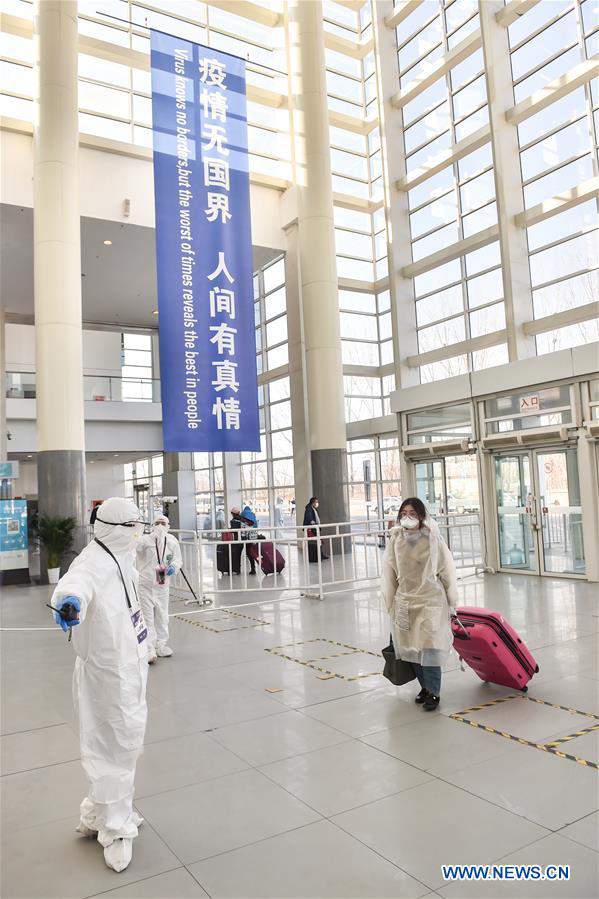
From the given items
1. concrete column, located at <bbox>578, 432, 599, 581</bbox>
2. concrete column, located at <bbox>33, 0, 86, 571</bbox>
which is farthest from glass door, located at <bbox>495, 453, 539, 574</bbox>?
concrete column, located at <bbox>33, 0, 86, 571</bbox>

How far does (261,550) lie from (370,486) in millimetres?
8729

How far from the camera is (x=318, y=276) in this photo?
56.4ft

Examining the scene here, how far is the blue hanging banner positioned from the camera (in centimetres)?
1242

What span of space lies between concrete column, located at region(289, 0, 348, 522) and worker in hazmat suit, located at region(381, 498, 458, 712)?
454 inches

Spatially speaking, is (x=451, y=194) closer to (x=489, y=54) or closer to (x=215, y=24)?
(x=489, y=54)

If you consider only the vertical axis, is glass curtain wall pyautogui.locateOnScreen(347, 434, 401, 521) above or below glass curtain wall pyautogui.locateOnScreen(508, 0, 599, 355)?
below

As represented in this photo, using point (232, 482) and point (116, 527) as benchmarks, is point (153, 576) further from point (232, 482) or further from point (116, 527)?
point (232, 482)

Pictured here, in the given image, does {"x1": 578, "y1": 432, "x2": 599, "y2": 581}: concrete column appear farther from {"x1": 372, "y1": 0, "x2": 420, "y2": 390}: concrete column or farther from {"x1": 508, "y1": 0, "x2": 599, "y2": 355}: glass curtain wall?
{"x1": 372, "y1": 0, "x2": 420, "y2": 390}: concrete column

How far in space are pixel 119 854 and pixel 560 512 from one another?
10073 millimetres

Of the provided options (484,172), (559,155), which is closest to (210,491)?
(484,172)

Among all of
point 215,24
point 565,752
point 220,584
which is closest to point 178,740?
point 565,752

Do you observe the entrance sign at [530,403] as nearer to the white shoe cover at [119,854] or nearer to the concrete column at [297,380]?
the concrete column at [297,380]

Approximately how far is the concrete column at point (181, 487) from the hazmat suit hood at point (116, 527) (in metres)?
22.5

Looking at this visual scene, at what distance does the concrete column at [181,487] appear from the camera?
2592cm
